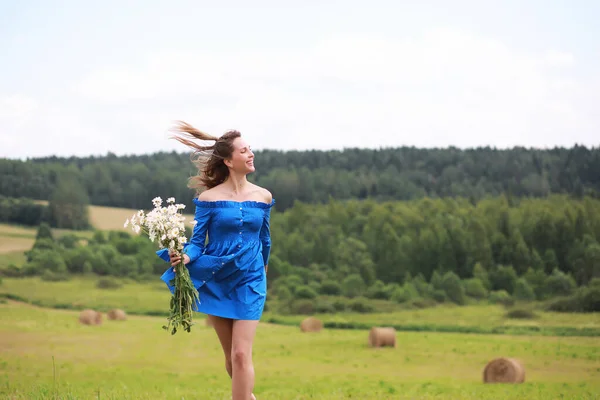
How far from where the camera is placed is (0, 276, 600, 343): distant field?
44625mm

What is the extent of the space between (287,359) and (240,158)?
892 inches

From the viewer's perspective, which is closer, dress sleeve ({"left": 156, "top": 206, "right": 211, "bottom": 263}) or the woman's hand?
the woman's hand

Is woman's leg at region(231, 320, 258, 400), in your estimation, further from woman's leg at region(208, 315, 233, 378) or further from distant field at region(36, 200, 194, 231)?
distant field at region(36, 200, 194, 231)

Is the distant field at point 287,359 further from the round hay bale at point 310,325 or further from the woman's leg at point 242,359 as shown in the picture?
the woman's leg at point 242,359

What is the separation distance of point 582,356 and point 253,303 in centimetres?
2564

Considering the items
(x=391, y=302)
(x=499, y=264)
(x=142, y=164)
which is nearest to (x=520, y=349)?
(x=391, y=302)

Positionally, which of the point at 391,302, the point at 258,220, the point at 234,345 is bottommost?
the point at 391,302

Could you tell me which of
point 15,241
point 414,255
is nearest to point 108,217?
point 15,241

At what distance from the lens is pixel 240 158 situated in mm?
7258

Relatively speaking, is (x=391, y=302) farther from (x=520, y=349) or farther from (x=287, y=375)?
(x=287, y=375)

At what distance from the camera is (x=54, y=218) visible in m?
63.4

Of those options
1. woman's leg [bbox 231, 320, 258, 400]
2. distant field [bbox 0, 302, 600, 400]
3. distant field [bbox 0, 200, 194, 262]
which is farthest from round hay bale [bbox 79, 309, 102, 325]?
woman's leg [bbox 231, 320, 258, 400]

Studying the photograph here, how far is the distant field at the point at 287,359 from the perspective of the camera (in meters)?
21.4

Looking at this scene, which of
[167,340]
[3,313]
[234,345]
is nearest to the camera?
[234,345]
